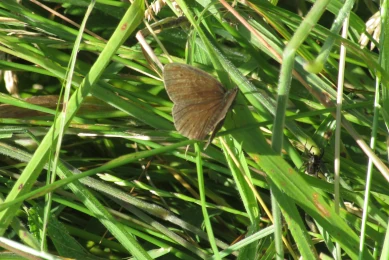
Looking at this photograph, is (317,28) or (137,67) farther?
(137,67)

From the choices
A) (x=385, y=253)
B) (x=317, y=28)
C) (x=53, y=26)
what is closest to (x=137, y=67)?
(x=53, y=26)

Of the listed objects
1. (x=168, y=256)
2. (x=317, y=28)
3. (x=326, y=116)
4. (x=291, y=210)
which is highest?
(x=317, y=28)

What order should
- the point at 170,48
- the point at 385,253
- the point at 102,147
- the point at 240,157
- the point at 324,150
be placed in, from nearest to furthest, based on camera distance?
the point at 385,253
the point at 240,157
the point at 324,150
the point at 170,48
the point at 102,147

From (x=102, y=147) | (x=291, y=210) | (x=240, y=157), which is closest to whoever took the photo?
(x=291, y=210)

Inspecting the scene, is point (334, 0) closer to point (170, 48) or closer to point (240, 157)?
point (240, 157)

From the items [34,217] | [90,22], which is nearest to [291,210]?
[34,217]

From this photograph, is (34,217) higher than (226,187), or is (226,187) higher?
(226,187)

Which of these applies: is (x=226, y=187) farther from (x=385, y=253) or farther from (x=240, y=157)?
(x=385, y=253)
